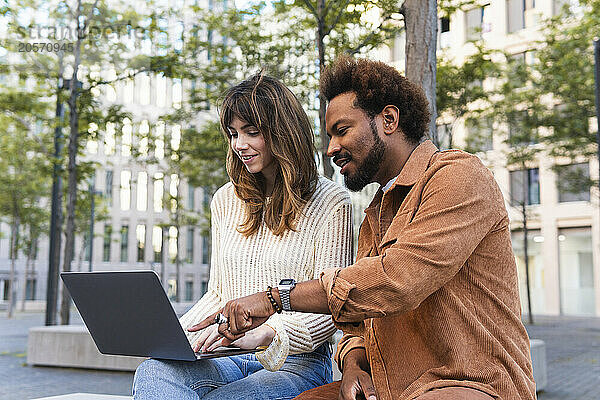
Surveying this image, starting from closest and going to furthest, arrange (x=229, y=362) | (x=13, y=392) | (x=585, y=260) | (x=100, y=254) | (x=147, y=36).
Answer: (x=229, y=362), (x=13, y=392), (x=147, y=36), (x=585, y=260), (x=100, y=254)

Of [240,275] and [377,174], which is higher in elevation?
[377,174]

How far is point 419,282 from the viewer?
2.03 m

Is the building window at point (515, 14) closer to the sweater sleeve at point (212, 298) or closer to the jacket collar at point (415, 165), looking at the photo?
the sweater sleeve at point (212, 298)

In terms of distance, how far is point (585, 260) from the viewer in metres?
35.2

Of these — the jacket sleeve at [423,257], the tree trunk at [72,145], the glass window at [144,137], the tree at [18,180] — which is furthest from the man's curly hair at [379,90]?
the tree at [18,180]

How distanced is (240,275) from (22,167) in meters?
26.8

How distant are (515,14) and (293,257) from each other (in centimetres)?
3725

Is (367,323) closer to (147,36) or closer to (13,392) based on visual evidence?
(13,392)

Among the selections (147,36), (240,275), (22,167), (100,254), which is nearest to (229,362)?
(240,275)

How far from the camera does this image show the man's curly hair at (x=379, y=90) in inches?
98.5

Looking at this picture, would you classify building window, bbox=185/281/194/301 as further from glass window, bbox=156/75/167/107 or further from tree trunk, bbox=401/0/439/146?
tree trunk, bbox=401/0/439/146

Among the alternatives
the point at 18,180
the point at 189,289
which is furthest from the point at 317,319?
the point at 189,289

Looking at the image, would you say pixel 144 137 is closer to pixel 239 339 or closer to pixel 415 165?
pixel 239 339

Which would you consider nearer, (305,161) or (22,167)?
(305,161)
